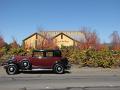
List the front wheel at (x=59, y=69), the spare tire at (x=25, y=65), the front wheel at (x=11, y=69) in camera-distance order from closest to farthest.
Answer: the front wheel at (x=11, y=69) → the spare tire at (x=25, y=65) → the front wheel at (x=59, y=69)

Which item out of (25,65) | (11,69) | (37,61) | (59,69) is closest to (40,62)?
(37,61)

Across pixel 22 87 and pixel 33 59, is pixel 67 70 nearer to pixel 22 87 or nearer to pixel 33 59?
pixel 33 59

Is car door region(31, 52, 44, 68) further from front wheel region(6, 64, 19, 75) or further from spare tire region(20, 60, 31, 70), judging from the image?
front wheel region(6, 64, 19, 75)

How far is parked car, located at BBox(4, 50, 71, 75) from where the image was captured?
76.1 feet

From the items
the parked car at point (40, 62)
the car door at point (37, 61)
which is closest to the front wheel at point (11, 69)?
the parked car at point (40, 62)

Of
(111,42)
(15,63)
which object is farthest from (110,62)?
(111,42)

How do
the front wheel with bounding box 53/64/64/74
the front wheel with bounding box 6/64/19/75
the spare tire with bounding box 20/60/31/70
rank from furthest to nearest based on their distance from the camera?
1. the front wheel with bounding box 53/64/64/74
2. the spare tire with bounding box 20/60/31/70
3. the front wheel with bounding box 6/64/19/75

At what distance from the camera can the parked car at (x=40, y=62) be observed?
76.1 feet

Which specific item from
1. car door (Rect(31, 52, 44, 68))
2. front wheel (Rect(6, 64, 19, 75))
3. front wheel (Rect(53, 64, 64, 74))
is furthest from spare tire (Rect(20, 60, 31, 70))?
front wheel (Rect(53, 64, 64, 74))

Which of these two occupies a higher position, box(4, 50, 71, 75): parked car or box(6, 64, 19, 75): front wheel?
box(4, 50, 71, 75): parked car

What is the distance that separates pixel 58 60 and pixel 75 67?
184 inches

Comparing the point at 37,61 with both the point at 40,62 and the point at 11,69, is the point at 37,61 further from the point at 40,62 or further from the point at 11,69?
the point at 11,69

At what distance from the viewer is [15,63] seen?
23203 millimetres

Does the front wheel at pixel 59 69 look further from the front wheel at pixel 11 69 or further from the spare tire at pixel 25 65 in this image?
the front wheel at pixel 11 69
